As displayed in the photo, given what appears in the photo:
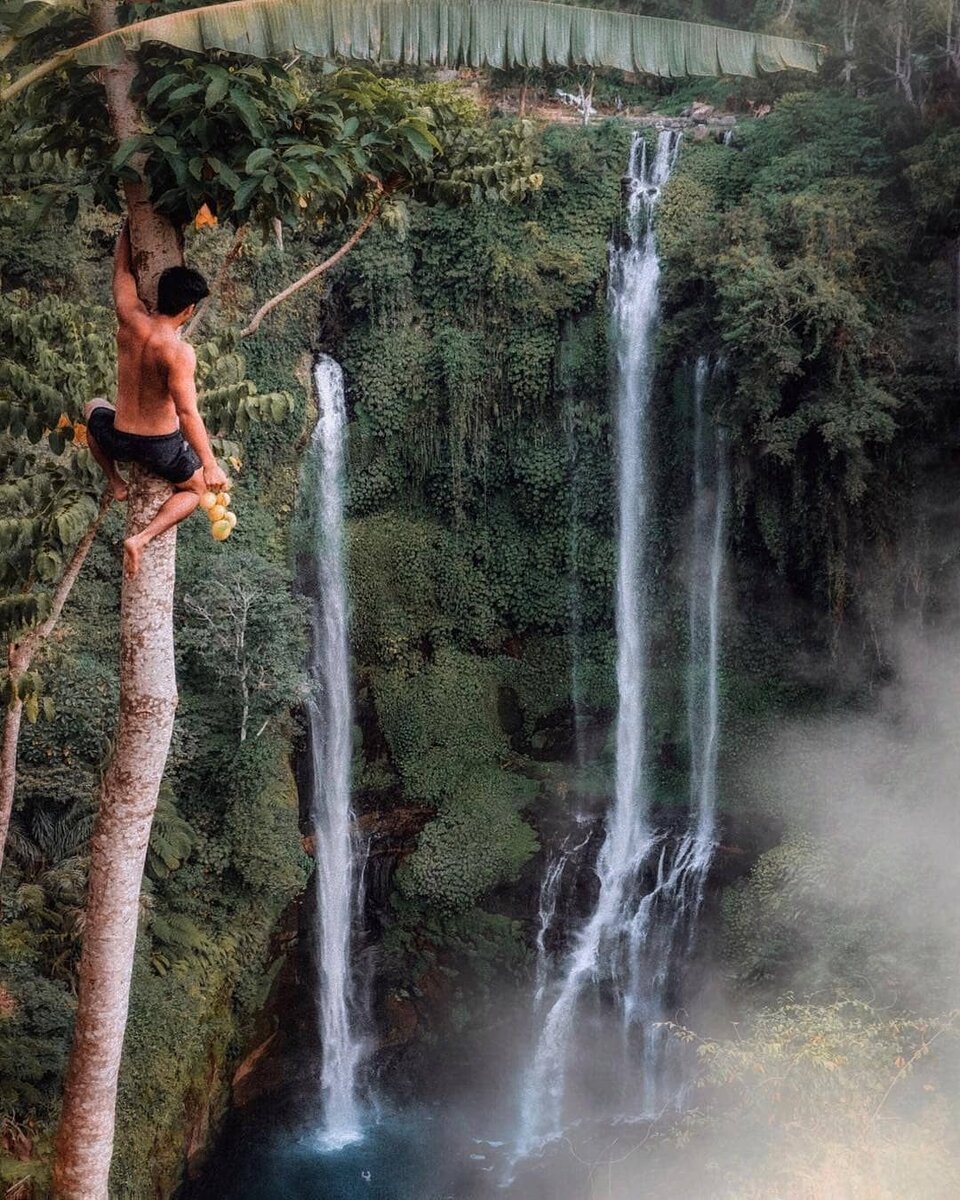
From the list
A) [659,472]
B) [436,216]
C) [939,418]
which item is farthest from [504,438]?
[939,418]

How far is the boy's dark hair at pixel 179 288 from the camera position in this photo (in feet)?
15.2

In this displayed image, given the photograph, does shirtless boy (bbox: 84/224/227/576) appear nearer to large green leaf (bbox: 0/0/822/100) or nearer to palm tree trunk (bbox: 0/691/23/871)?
large green leaf (bbox: 0/0/822/100)

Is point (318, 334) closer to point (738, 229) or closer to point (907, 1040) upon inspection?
point (738, 229)

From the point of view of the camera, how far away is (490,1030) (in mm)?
12336

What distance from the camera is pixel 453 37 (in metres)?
4.78

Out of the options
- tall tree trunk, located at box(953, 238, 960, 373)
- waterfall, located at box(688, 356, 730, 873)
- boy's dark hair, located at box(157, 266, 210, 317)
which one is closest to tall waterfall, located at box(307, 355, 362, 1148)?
waterfall, located at box(688, 356, 730, 873)

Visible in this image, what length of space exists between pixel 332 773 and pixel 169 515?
339 inches

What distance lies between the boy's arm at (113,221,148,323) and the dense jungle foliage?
505 cm

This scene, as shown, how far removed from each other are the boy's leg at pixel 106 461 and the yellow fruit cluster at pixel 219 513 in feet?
2.13

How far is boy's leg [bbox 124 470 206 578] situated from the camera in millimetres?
4797

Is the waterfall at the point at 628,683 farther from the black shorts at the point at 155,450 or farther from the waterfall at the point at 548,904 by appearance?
the black shorts at the point at 155,450

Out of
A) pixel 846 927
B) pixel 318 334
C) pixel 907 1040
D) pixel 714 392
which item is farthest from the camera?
pixel 318 334

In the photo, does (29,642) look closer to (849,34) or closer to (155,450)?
(155,450)

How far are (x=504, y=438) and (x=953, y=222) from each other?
5.45 meters
